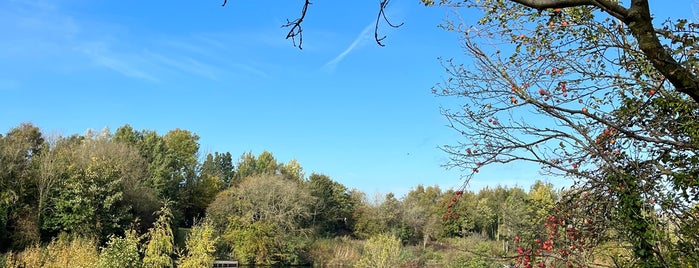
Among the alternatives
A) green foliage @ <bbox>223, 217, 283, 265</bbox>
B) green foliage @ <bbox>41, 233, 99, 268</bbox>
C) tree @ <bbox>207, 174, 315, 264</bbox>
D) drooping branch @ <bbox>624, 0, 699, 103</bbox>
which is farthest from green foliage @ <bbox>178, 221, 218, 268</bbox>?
tree @ <bbox>207, 174, 315, 264</bbox>

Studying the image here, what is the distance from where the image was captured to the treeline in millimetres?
13844

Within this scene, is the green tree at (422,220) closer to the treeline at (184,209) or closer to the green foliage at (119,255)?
the treeline at (184,209)

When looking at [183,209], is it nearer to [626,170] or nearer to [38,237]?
[38,237]

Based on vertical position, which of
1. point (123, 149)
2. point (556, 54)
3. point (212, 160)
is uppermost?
point (212, 160)

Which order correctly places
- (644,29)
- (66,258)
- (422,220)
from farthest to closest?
(422,220) < (66,258) < (644,29)

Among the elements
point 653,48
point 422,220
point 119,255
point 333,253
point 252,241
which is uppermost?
point 422,220

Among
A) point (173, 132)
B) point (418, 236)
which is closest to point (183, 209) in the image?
point (173, 132)

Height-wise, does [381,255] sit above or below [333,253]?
above

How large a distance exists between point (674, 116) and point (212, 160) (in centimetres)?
6343

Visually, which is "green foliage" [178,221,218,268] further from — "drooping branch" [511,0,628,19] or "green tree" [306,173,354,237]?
"green tree" [306,173,354,237]

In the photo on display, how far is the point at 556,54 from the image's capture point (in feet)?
12.6

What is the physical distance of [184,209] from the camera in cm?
4672

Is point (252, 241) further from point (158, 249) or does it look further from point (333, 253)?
point (158, 249)

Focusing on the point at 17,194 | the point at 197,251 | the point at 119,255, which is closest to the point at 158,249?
the point at 197,251
